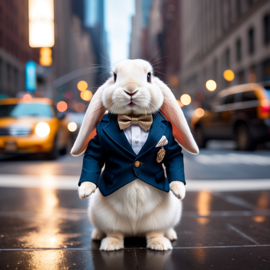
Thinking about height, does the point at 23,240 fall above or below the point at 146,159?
below

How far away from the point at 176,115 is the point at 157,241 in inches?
36.7

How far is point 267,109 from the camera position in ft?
30.2

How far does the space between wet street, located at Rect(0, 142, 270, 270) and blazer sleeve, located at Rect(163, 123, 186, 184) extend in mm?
548

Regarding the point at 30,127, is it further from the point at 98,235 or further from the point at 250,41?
the point at 250,41

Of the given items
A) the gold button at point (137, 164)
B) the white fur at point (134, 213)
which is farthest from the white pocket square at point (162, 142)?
the white fur at point (134, 213)

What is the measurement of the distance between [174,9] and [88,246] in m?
72.0

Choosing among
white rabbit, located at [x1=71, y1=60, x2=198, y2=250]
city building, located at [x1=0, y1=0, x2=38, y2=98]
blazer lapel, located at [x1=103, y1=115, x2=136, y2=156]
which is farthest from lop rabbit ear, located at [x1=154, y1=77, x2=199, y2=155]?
city building, located at [x1=0, y1=0, x2=38, y2=98]

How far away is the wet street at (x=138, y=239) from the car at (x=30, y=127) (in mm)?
3558

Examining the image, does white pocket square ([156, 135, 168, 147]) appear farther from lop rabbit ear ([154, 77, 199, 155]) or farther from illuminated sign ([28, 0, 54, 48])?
illuminated sign ([28, 0, 54, 48])

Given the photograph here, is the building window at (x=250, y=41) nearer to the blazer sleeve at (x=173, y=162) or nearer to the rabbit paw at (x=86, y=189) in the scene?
the blazer sleeve at (x=173, y=162)

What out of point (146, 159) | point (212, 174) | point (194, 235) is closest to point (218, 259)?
point (194, 235)

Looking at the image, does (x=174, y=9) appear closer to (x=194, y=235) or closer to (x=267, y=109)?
(x=267, y=109)

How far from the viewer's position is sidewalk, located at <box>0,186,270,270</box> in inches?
83.6

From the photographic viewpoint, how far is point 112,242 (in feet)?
7.70
